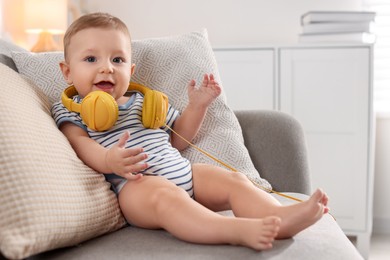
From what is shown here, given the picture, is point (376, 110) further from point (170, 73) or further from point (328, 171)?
point (170, 73)

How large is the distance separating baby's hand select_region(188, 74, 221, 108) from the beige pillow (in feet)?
1.15

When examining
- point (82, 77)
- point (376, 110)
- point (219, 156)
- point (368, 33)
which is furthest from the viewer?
point (376, 110)

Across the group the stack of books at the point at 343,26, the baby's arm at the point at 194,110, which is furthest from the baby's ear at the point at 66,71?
the stack of books at the point at 343,26

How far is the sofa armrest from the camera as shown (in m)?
1.53

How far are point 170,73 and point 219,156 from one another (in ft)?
0.87

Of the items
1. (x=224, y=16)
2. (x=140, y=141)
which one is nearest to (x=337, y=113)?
(x=224, y=16)

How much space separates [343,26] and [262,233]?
1.81m

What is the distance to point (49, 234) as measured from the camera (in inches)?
36.1

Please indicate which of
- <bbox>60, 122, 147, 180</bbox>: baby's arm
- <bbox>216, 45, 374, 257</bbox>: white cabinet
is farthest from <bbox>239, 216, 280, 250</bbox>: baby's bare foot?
<bbox>216, 45, 374, 257</bbox>: white cabinet

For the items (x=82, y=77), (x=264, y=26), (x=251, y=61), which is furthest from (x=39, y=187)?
(x=264, y=26)

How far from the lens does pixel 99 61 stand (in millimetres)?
1315

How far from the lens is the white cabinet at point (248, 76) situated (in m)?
2.58

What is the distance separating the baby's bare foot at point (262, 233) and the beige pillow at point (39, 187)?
0.94 feet

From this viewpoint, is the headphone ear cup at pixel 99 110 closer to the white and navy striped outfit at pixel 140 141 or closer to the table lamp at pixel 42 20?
the white and navy striped outfit at pixel 140 141
